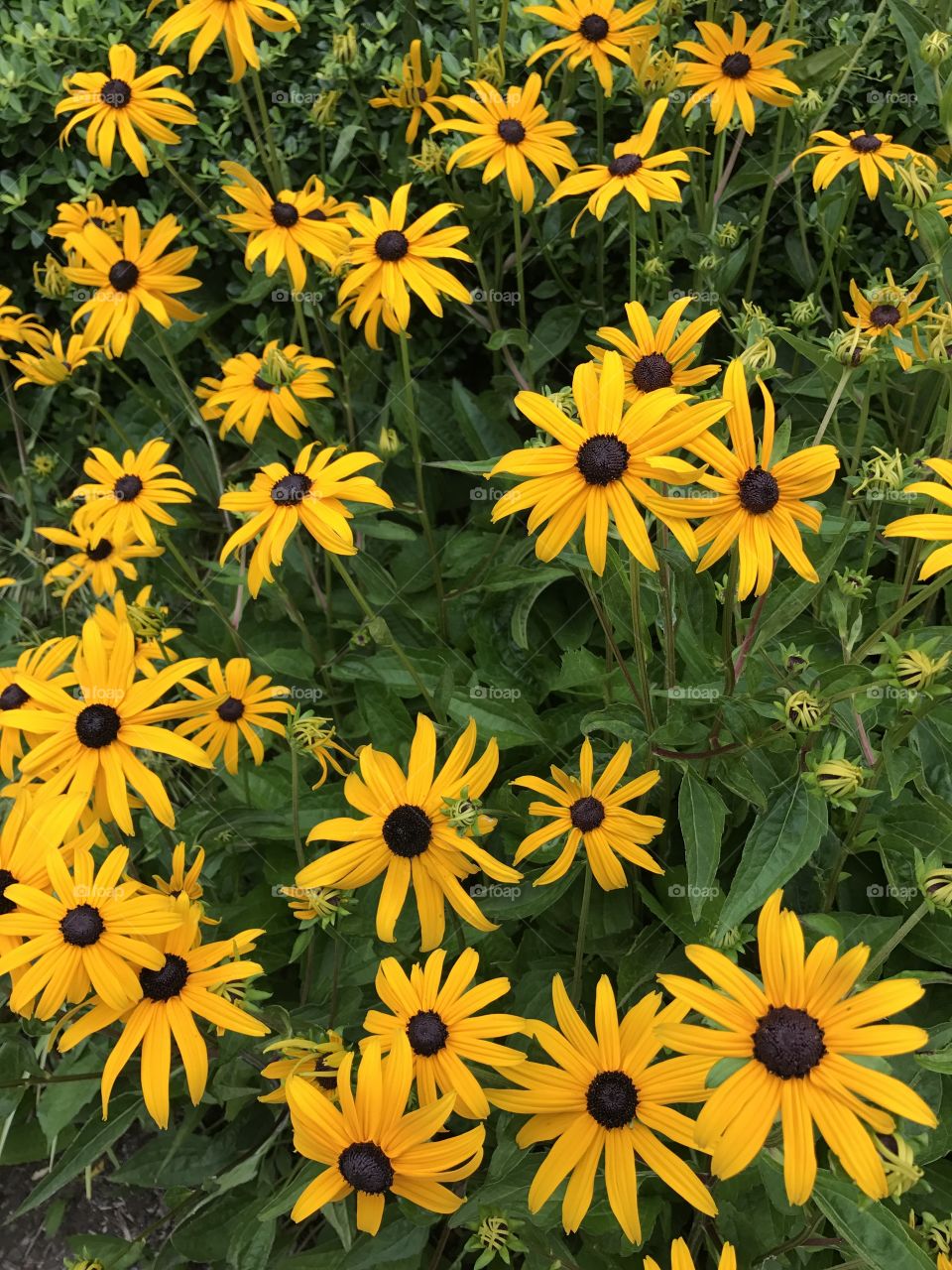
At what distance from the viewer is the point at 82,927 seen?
4.36 feet

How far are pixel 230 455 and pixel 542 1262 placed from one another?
259 cm

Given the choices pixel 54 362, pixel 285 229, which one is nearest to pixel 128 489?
pixel 54 362

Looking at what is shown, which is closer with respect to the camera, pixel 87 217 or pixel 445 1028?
pixel 445 1028

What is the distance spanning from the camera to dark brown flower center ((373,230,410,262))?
6.56 ft

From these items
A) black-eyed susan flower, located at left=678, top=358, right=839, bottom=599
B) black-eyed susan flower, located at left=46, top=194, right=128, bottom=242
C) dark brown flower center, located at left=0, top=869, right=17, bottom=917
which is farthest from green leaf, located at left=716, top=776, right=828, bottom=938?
black-eyed susan flower, located at left=46, top=194, right=128, bottom=242

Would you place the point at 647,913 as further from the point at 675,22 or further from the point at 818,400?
the point at 675,22

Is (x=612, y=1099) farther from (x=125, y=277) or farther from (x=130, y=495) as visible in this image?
(x=125, y=277)

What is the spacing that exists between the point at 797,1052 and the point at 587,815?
1.77ft

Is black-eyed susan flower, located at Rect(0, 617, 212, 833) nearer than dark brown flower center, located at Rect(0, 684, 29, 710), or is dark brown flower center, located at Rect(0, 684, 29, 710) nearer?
black-eyed susan flower, located at Rect(0, 617, 212, 833)

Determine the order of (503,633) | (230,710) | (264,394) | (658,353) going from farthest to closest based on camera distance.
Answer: (503,633), (264,394), (230,710), (658,353)

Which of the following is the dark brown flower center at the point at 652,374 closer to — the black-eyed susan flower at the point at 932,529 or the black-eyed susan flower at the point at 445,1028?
the black-eyed susan flower at the point at 932,529

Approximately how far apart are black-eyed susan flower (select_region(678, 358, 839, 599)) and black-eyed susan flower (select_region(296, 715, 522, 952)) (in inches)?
17.8

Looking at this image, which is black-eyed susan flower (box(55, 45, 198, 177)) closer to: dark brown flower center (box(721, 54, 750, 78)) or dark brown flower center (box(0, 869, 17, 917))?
dark brown flower center (box(721, 54, 750, 78))

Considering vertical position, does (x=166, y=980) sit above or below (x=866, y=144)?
below
